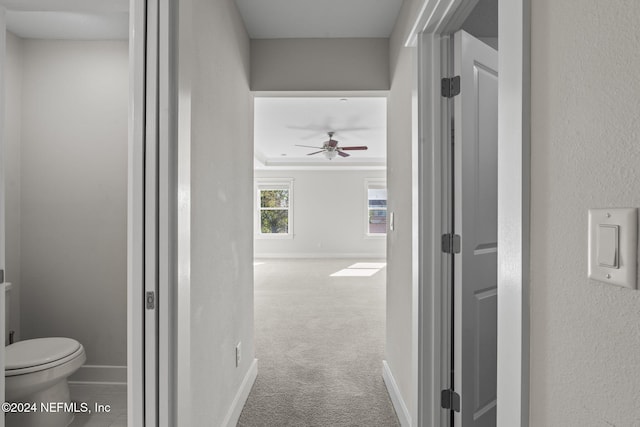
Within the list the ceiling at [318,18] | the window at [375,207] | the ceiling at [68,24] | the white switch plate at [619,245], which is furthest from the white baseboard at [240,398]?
the window at [375,207]

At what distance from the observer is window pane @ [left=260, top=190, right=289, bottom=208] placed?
Answer: 9.84 meters

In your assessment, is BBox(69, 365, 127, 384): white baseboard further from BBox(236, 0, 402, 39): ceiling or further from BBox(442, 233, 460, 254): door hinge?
BBox(236, 0, 402, 39): ceiling

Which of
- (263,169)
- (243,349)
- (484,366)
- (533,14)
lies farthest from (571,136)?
(263,169)

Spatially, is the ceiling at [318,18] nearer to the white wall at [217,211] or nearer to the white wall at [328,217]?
the white wall at [217,211]

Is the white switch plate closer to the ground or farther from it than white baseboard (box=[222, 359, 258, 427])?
farther from it

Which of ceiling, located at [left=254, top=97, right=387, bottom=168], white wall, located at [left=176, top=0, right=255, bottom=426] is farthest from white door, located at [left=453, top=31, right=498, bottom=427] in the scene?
ceiling, located at [left=254, top=97, right=387, bottom=168]

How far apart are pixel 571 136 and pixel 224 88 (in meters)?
1.73

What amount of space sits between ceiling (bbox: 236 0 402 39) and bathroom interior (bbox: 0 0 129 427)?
0.88m

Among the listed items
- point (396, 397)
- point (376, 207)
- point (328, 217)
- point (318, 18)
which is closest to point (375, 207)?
point (376, 207)

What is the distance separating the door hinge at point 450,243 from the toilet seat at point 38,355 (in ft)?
6.96

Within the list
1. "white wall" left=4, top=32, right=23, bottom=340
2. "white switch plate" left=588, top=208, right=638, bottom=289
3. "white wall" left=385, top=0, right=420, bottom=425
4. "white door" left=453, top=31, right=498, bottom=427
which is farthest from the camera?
"white wall" left=4, top=32, right=23, bottom=340

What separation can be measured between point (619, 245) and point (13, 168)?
3159 mm

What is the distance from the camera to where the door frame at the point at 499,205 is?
81 cm

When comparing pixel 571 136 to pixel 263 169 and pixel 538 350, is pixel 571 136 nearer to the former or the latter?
pixel 538 350
